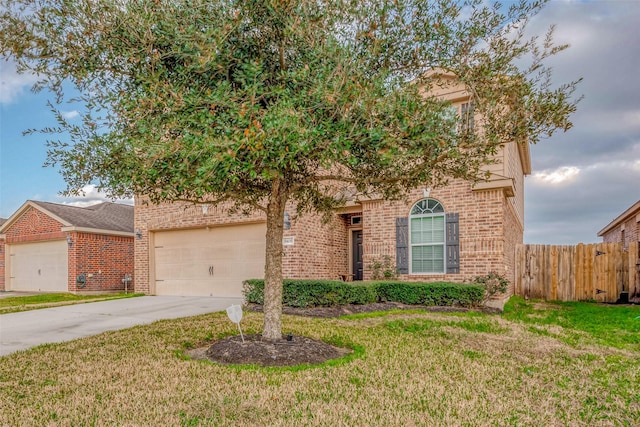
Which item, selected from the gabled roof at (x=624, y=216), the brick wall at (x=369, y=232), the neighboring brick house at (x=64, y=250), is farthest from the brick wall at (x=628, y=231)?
the neighboring brick house at (x=64, y=250)

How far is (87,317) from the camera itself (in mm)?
8922

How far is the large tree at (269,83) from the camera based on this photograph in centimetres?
402

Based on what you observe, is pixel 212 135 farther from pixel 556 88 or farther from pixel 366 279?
pixel 366 279

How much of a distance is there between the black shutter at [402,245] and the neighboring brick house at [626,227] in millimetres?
9103

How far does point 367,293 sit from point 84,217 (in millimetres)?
12701

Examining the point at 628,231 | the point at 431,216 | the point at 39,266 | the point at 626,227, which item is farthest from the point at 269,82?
the point at 626,227

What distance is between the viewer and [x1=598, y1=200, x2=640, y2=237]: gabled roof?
1492 centimetres

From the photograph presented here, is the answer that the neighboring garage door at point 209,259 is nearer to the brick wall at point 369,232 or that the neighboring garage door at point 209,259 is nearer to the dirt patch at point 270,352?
the brick wall at point 369,232

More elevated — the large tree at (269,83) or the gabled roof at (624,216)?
the large tree at (269,83)

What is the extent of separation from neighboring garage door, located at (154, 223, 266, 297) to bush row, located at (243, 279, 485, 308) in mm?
2178

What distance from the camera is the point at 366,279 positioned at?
11688 mm

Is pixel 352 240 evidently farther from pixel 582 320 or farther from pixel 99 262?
pixel 99 262

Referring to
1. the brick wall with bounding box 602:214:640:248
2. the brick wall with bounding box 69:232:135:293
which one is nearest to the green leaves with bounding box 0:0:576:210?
the brick wall with bounding box 69:232:135:293

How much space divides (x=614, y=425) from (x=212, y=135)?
13.4 ft
